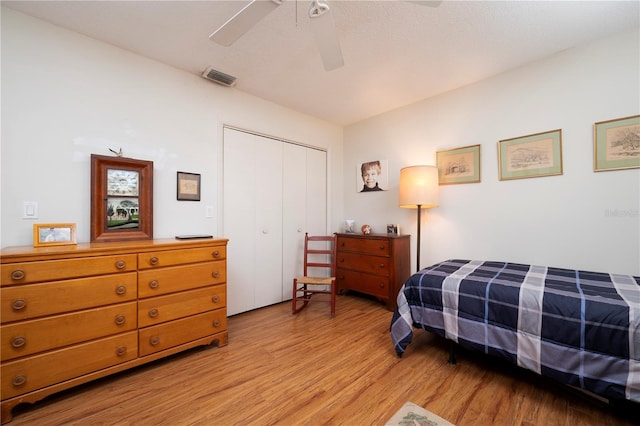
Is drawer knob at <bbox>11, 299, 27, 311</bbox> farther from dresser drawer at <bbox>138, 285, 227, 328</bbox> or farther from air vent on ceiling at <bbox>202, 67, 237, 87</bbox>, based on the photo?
air vent on ceiling at <bbox>202, 67, 237, 87</bbox>

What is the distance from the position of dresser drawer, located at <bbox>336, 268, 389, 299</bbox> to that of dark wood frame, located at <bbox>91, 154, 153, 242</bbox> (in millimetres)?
2319

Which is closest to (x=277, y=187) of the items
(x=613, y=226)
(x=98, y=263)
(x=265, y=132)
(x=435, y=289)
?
(x=265, y=132)

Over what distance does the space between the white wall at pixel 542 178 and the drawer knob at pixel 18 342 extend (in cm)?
342

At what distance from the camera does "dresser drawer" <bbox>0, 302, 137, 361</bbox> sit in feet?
4.61

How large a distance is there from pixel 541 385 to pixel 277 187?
299 centimetres

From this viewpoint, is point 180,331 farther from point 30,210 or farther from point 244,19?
point 244,19

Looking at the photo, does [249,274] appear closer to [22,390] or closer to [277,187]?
[277,187]

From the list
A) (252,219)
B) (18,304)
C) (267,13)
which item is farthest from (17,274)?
(267,13)

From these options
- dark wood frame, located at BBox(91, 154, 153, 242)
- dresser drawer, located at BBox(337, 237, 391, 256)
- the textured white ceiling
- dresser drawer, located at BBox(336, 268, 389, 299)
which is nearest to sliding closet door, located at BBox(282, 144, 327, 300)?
dresser drawer, located at BBox(337, 237, 391, 256)

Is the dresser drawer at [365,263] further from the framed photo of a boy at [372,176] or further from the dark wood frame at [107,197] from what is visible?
the dark wood frame at [107,197]

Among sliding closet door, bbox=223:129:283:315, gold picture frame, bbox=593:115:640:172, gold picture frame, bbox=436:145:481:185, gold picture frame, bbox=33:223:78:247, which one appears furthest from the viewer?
sliding closet door, bbox=223:129:283:315

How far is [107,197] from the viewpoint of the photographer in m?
2.06

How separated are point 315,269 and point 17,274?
2836mm

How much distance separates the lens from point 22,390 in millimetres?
1419
